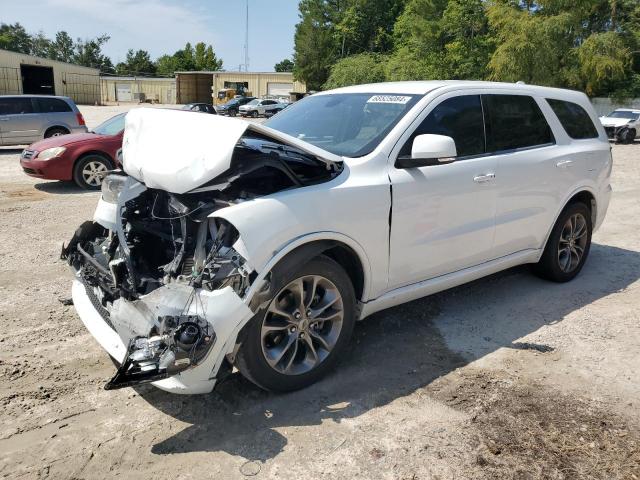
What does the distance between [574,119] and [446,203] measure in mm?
2366

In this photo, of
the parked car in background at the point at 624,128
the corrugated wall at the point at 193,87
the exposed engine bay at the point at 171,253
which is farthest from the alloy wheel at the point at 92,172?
the corrugated wall at the point at 193,87

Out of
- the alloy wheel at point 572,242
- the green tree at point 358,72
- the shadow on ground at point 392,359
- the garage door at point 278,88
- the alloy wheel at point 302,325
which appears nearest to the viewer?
the shadow on ground at point 392,359

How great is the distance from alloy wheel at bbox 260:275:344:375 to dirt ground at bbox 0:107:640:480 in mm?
213

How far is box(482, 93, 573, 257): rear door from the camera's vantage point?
4.37 m

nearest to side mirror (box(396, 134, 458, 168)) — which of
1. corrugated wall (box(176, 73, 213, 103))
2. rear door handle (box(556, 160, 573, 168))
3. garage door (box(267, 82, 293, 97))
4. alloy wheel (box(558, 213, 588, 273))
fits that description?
rear door handle (box(556, 160, 573, 168))

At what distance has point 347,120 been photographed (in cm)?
411

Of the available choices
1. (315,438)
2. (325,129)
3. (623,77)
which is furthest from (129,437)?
(623,77)

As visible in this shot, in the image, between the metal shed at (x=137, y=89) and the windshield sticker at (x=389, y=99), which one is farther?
the metal shed at (x=137, y=89)

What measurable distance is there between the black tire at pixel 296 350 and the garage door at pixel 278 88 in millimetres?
66754

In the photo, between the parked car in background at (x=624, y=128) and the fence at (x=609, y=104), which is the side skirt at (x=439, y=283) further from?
the fence at (x=609, y=104)

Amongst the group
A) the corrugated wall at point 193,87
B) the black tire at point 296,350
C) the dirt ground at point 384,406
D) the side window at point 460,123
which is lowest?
the dirt ground at point 384,406

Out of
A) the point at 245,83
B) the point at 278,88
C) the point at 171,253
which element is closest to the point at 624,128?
the point at 171,253

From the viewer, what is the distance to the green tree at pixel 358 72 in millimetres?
46875

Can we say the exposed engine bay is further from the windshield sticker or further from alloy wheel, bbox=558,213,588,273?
alloy wheel, bbox=558,213,588,273
